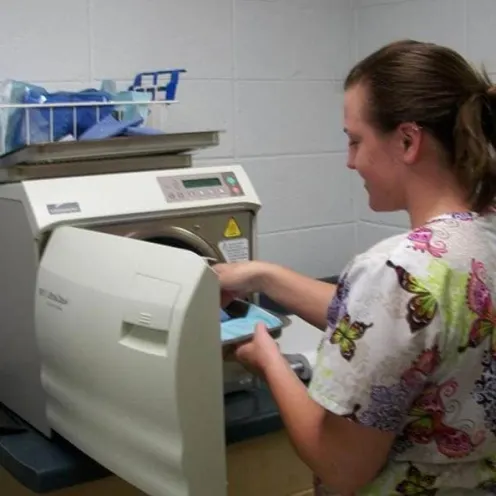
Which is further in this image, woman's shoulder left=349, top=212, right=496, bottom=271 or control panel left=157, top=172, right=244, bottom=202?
control panel left=157, top=172, right=244, bottom=202

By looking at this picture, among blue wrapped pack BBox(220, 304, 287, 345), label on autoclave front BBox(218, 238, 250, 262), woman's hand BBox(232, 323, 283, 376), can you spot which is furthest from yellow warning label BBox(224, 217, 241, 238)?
woman's hand BBox(232, 323, 283, 376)

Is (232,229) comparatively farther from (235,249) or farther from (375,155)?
(375,155)

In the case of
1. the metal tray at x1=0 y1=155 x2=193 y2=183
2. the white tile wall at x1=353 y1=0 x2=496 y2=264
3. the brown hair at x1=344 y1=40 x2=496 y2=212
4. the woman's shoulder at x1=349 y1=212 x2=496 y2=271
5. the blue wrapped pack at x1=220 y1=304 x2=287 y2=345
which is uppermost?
the white tile wall at x1=353 y1=0 x2=496 y2=264

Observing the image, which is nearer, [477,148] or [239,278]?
[477,148]

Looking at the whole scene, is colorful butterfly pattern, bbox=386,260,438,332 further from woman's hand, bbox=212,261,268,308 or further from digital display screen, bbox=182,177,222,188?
digital display screen, bbox=182,177,222,188

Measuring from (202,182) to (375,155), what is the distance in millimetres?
581

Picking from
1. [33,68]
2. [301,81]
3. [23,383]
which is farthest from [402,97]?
[301,81]

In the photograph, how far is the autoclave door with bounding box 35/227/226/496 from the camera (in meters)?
1.37

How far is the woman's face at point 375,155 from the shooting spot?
1369 mm

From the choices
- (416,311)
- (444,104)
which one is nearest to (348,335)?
(416,311)

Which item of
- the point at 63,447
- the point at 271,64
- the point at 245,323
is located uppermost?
the point at 271,64

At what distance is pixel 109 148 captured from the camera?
184 cm

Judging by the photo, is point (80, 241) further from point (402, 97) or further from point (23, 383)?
point (402, 97)

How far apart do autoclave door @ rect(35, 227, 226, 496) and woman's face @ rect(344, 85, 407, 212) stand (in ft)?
1.04
